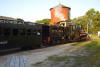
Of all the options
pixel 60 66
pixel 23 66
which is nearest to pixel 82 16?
pixel 60 66

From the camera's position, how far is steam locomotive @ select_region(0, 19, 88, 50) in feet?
34.1

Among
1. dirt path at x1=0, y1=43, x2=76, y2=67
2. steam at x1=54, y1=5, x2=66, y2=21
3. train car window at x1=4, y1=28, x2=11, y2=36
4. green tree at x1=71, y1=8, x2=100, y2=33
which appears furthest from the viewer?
green tree at x1=71, y1=8, x2=100, y2=33

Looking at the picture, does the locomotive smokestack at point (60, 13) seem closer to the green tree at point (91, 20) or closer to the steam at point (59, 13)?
the steam at point (59, 13)

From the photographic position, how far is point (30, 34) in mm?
12914

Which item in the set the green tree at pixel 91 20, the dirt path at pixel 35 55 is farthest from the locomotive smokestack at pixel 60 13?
the green tree at pixel 91 20

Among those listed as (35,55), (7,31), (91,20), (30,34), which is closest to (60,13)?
(30,34)

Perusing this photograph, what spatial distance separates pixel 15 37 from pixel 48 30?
238 inches

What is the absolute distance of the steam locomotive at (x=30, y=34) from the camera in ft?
34.1

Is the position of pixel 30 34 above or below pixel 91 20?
below

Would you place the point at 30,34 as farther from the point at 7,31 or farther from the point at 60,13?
the point at 60,13

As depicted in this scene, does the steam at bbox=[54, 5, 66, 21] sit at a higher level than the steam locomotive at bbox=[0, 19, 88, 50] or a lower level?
higher

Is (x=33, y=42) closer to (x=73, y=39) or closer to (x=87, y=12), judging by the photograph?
(x=73, y=39)

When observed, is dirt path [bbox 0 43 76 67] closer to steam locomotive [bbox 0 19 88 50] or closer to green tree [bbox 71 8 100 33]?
steam locomotive [bbox 0 19 88 50]

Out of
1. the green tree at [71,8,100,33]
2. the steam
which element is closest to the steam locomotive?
the steam
